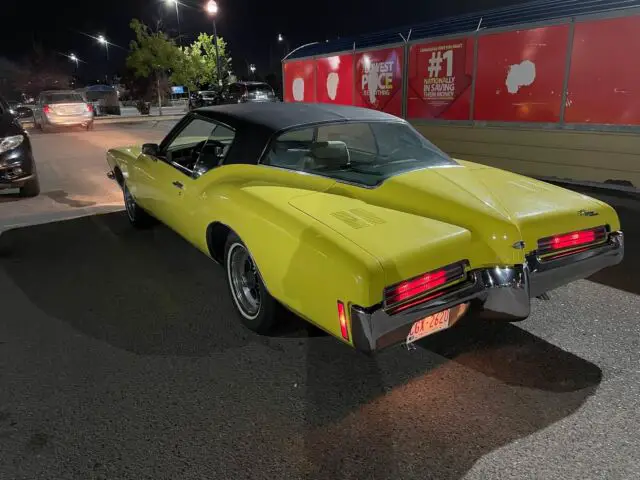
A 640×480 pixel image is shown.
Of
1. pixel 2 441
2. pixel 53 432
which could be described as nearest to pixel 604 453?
pixel 53 432

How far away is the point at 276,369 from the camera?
119 inches

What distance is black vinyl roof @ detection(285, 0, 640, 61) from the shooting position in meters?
8.01

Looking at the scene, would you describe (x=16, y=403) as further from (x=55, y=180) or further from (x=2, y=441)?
(x=55, y=180)

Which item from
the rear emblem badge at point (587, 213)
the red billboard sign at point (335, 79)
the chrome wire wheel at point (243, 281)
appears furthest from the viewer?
the red billboard sign at point (335, 79)

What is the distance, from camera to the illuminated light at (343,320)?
2418mm

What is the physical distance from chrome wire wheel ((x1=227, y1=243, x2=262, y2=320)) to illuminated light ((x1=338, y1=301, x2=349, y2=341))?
3.62 ft

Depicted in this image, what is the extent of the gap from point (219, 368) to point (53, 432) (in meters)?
0.91

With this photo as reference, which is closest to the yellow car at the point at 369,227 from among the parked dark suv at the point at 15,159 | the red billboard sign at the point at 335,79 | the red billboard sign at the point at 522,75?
the parked dark suv at the point at 15,159

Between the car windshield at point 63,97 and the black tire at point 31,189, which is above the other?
the car windshield at point 63,97

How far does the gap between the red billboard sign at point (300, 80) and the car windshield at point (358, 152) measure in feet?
35.4

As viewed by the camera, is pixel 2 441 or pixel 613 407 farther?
pixel 613 407

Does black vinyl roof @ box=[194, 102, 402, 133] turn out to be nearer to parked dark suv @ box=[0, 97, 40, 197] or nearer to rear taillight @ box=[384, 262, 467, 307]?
rear taillight @ box=[384, 262, 467, 307]

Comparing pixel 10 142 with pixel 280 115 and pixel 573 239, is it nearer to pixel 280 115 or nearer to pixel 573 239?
pixel 280 115

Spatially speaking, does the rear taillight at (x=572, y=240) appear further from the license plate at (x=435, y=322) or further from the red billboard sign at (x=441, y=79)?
the red billboard sign at (x=441, y=79)
